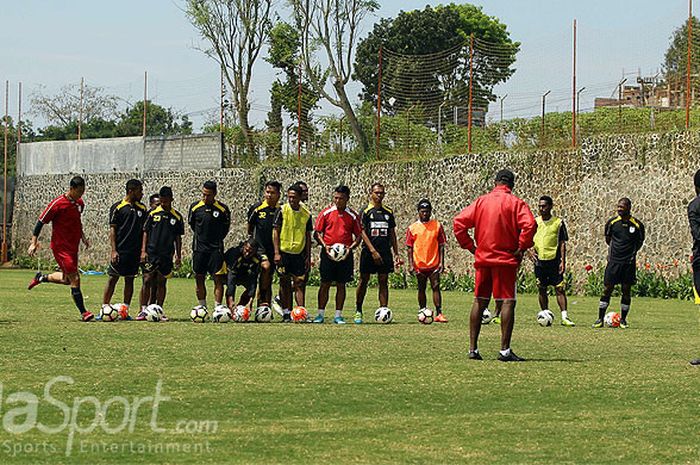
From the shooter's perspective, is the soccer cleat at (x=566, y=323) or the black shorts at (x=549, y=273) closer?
the soccer cleat at (x=566, y=323)

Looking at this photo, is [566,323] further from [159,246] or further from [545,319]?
[159,246]

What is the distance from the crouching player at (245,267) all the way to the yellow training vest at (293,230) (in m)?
0.40

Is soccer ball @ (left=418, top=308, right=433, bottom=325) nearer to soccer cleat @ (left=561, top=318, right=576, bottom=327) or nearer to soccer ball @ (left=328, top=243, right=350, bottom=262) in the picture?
soccer ball @ (left=328, top=243, right=350, bottom=262)

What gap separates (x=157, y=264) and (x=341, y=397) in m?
9.17

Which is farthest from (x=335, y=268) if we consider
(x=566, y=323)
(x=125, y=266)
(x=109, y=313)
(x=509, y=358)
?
(x=509, y=358)

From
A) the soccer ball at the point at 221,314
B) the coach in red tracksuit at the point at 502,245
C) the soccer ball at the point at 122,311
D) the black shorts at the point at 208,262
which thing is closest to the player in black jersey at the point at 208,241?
the black shorts at the point at 208,262

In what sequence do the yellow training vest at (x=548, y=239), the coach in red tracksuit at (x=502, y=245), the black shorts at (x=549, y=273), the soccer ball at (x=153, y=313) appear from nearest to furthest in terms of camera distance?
1. the coach in red tracksuit at (x=502, y=245)
2. the soccer ball at (x=153, y=313)
3. the black shorts at (x=549, y=273)
4. the yellow training vest at (x=548, y=239)

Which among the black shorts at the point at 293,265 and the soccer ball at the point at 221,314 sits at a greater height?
the black shorts at the point at 293,265

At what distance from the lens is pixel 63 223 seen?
18.6 metres

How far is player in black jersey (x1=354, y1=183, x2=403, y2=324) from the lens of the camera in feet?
63.5

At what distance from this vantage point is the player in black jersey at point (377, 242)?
63.5ft

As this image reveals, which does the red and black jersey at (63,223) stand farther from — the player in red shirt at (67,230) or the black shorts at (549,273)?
the black shorts at (549,273)

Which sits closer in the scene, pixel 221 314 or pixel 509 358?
pixel 509 358

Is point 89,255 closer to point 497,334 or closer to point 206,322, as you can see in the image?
point 206,322
